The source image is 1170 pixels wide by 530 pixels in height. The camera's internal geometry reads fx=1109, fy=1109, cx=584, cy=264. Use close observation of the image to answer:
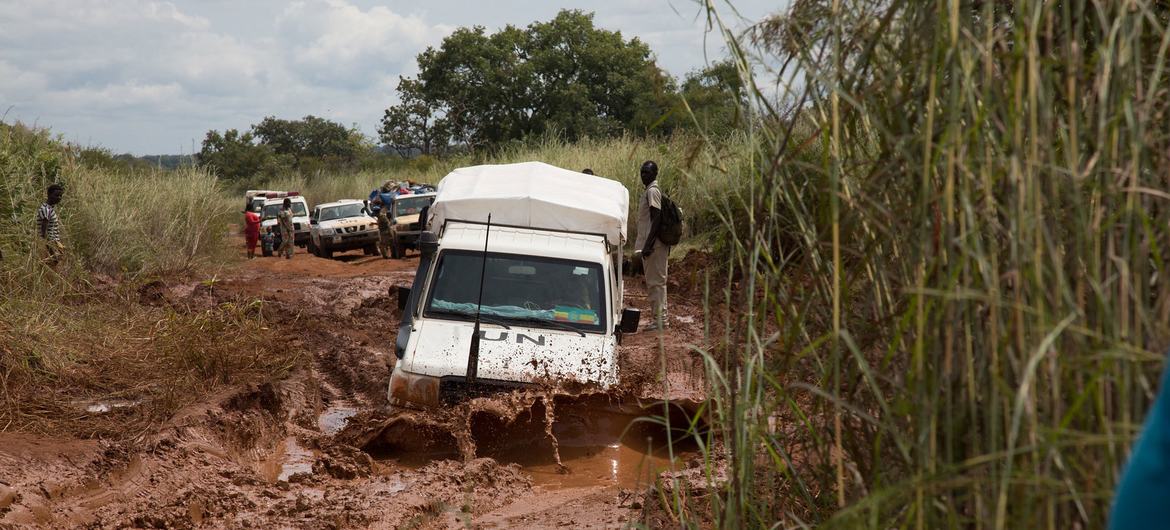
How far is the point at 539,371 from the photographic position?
7266 millimetres

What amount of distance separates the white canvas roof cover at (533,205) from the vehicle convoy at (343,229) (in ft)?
67.2

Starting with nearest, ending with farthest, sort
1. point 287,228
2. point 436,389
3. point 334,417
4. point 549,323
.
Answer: point 436,389 → point 549,323 → point 334,417 → point 287,228

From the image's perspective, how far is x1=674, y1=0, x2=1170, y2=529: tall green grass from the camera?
223cm

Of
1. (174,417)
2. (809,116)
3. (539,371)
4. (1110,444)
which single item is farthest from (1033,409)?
(174,417)

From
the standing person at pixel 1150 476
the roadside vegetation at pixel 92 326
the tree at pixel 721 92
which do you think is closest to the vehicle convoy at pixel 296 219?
the roadside vegetation at pixel 92 326

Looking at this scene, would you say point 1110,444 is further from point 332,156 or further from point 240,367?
point 332,156

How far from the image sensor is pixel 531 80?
2152 inches

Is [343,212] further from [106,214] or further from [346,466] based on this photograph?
[346,466]

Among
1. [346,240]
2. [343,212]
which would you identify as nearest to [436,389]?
[346,240]

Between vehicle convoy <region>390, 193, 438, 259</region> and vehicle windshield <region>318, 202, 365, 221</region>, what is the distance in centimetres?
287

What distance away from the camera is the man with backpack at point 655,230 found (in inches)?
443

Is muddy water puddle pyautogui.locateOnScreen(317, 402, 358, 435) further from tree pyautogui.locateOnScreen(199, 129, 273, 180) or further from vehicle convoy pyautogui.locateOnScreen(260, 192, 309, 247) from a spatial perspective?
tree pyautogui.locateOnScreen(199, 129, 273, 180)

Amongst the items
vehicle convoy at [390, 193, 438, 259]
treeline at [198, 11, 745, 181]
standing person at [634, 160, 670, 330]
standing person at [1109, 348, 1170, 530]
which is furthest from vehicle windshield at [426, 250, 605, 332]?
treeline at [198, 11, 745, 181]

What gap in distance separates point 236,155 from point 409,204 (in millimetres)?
50077
